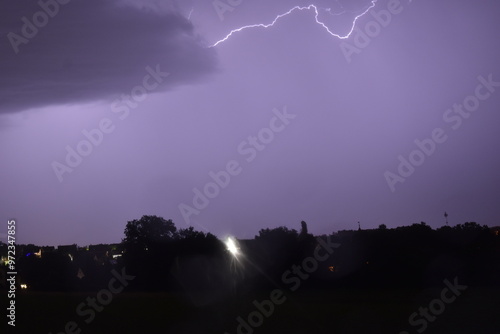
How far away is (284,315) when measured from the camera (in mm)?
20078

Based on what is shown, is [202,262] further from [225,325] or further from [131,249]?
[225,325]

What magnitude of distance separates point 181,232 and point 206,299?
3542cm

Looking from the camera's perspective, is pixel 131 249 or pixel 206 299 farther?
pixel 131 249

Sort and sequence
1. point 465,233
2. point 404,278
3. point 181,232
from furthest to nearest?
point 181,232 < point 465,233 < point 404,278

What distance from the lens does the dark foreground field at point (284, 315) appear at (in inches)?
669

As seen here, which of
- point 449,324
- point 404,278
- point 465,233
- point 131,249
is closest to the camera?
point 449,324

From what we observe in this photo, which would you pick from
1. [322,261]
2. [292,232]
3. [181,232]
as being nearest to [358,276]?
[322,261]

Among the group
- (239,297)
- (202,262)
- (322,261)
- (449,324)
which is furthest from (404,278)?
(449,324)

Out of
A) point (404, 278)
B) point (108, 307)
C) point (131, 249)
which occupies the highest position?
point (131, 249)

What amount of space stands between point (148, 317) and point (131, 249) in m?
18.8

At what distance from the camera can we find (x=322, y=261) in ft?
110

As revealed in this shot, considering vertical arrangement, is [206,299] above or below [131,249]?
below

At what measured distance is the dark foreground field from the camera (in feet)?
55.8

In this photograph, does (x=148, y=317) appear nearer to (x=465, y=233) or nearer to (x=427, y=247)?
(x=427, y=247)
